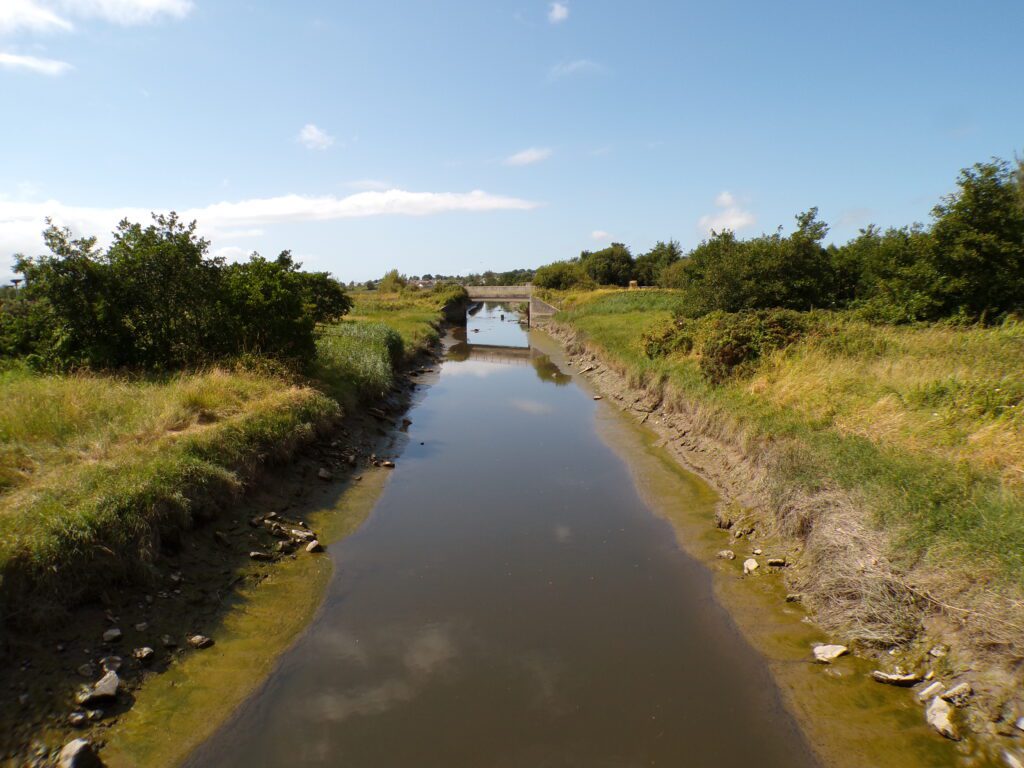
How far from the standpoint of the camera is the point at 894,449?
352 inches

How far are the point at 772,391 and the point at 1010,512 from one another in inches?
294

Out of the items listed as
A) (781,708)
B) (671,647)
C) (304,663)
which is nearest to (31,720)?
(304,663)

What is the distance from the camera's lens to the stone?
668 cm

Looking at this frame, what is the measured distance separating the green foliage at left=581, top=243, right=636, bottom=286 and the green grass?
227 ft

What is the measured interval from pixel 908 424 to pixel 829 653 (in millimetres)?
4664

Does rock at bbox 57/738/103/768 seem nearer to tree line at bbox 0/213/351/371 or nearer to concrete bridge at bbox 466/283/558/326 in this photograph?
tree line at bbox 0/213/351/371

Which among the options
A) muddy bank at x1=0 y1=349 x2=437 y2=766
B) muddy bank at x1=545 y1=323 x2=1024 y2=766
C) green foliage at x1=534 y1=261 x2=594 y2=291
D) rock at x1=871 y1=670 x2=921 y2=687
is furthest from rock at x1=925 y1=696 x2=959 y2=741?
green foliage at x1=534 y1=261 x2=594 y2=291

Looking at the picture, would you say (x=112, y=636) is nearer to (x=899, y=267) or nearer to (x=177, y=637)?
(x=177, y=637)

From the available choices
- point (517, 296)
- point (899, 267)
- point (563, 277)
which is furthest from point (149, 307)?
point (563, 277)

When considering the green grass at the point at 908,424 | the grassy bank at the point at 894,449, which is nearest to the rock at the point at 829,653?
the grassy bank at the point at 894,449

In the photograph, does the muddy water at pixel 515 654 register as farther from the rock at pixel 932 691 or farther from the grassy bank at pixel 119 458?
the grassy bank at pixel 119 458

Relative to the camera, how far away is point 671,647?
302 inches

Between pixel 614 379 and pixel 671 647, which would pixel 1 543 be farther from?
pixel 614 379

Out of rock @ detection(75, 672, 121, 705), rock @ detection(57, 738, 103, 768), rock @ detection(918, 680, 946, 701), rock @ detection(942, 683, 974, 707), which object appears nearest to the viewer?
rock @ detection(57, 738, 103, 768)
